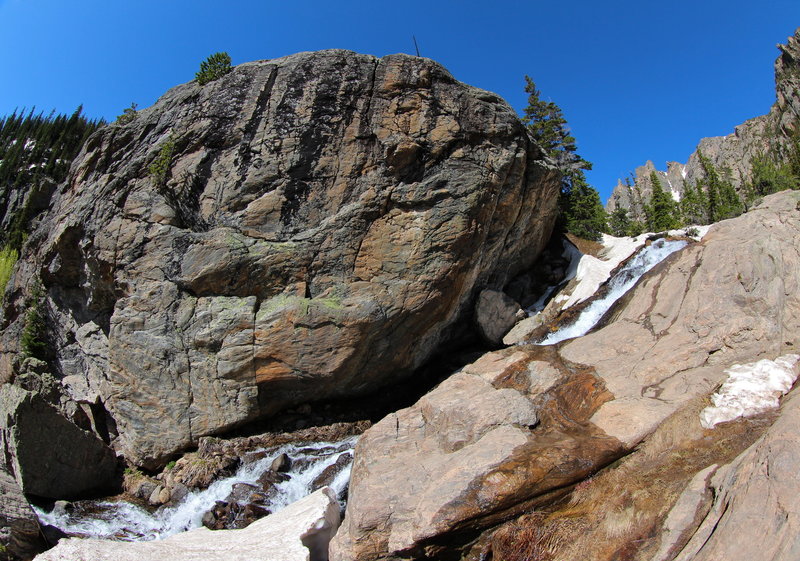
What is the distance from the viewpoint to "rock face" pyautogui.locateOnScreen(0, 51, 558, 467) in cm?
1778

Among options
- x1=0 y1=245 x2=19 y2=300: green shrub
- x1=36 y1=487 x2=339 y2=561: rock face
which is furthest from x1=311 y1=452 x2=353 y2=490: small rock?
x1=0 y1=245 x2=19 y2=300: green shrub

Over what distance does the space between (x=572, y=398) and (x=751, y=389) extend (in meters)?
4.22

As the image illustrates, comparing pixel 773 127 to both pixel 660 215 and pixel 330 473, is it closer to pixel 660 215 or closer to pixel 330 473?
pixel 660 215

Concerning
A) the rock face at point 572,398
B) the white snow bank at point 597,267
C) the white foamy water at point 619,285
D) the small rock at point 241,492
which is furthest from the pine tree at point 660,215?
the small rock at point 241,492

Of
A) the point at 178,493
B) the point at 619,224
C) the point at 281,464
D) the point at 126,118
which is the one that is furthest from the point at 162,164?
the point at 619,224

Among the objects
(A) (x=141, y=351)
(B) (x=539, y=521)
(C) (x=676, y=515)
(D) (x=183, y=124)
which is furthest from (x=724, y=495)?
(D) (x=183, y=124)

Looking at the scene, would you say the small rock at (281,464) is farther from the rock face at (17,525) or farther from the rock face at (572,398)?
the rock face at (17,525)

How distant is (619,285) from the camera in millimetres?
22688

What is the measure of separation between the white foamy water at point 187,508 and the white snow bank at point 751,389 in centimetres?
1064

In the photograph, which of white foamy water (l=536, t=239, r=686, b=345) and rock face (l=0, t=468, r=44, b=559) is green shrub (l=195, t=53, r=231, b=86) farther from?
white foamy water (l=536, t=239, r=686, b=345)

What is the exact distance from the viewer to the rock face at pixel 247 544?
8.52 meters

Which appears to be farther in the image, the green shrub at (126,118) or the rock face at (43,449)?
the green shrub at (126,118)

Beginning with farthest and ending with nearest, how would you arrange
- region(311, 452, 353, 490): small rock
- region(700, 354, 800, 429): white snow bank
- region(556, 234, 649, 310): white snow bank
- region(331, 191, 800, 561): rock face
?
region(556, 234, 649, 310): white snow bank
region(311, 452, 353, 490): small rock
region(700, 354, 800, 429): white snow bank
region(331, 191, 800, 561): rock face

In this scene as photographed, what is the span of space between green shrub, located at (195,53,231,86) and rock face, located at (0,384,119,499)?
52.1 ft
